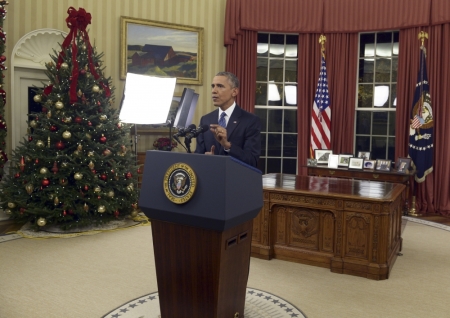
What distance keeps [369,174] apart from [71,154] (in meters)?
4.20

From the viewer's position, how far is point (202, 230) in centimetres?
235

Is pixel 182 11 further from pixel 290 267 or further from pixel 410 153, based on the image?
pixel 290 267

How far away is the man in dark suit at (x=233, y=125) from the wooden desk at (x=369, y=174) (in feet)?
13.9

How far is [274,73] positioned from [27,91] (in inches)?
163

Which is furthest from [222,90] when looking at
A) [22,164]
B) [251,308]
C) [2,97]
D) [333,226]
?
[2,97]

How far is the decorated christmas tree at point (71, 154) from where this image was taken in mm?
5336

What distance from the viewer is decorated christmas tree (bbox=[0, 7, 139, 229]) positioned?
17.5 ft

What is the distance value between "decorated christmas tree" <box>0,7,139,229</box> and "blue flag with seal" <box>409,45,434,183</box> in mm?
4361

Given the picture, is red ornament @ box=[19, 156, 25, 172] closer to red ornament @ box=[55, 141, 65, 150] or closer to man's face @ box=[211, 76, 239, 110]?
red ornament @ box=[55, 141, 65, 150]

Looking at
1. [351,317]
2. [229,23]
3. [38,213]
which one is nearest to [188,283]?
[351,317]

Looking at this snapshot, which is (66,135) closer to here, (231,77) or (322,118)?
(231,77)

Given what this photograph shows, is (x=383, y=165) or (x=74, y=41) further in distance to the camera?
(x=383, y=165)

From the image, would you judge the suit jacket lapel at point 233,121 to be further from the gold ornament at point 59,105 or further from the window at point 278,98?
the window at point 278,98

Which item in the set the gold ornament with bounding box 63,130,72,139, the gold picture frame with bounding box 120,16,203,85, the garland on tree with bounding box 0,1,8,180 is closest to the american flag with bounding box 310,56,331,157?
the gold picture frame with bounding box 120,16,203,85
